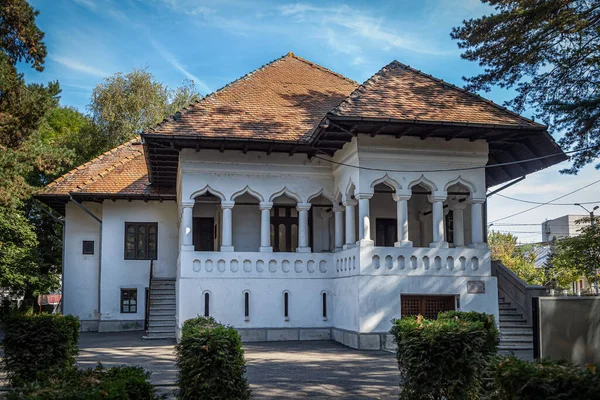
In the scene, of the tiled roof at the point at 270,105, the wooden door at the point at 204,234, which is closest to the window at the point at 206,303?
the tiled roof at the point at 270,105

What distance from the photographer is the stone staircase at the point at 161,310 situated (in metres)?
20.6

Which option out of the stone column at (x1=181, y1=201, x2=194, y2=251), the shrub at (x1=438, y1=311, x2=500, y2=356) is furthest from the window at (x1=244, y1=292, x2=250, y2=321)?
the shrub at (x1=438, y1=311, x2=500, y2=356)

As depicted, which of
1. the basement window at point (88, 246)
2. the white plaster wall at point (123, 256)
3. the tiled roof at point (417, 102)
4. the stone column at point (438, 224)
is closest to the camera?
the tiled roof at point (417, 102)

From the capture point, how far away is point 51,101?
651 inches

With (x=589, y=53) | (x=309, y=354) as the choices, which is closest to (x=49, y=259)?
(x=309, y=354)

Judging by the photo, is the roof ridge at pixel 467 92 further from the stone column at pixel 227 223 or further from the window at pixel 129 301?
the window at pixel 129 301

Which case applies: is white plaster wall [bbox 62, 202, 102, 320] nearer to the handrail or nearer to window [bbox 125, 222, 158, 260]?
window [bbox 125, 222, 158, 260]

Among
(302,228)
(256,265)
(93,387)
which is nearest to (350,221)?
(302,228)

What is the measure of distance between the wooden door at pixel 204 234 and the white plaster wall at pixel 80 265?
16.3ft

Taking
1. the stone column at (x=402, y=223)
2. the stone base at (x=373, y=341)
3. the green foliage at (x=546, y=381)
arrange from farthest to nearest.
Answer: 1. the stone column at (x=402, y=223)
2. the stone base at (x=373, y=341)
3. the green foliage at (x=546, y=381)

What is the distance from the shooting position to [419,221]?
847 inches

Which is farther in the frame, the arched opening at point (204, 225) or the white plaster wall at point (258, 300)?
the arched opening at point (204, 225)

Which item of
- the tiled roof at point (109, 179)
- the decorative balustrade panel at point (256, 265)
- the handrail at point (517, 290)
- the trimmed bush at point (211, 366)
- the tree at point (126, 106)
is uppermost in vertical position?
the tree at point (126, 106)

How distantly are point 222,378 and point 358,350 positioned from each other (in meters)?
8.89
